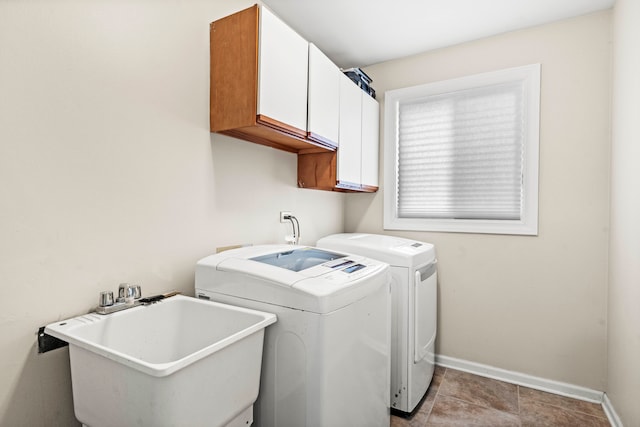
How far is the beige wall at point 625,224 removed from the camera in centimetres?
163

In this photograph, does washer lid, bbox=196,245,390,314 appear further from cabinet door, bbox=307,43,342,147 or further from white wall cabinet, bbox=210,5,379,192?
cabinet door, bbox=307,43,342,147

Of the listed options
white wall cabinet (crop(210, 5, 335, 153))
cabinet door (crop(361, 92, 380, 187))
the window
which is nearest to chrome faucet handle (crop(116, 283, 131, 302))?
white wall cabinet (crop(210, 5, 335, 153))

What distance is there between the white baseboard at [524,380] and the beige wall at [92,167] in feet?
6.73

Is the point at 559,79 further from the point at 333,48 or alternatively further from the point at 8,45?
the point at 8,45

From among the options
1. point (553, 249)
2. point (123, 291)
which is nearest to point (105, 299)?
point (123, 291)

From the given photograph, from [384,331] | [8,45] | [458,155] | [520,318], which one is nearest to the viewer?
[8,45]

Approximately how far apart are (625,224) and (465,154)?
108 cm

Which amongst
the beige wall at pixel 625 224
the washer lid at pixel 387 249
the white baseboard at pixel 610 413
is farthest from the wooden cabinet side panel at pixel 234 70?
the white baseboard at pixel 610 413

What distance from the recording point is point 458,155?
8.56 ft

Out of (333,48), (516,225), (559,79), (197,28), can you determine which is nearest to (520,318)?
(516,225)

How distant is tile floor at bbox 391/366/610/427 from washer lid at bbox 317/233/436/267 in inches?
35.6

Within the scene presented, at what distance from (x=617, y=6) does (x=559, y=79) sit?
46cm

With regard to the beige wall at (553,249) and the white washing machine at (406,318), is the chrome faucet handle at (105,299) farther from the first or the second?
the beige wall at (553,249)

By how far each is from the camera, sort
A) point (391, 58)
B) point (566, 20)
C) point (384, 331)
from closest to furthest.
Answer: point (384, 331) < point (566, 20) < point (391, 58)
